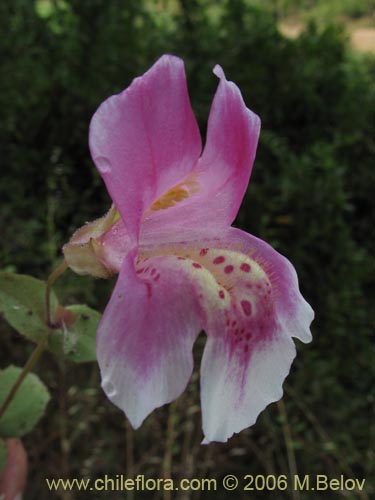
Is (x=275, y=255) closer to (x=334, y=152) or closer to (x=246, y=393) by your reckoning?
(x=246, y=393)

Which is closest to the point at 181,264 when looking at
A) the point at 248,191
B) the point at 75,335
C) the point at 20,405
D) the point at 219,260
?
the point at 219,260

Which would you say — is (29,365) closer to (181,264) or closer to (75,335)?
(75,335)

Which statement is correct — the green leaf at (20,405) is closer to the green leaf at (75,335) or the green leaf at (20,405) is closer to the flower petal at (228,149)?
the green leaf at (75,335)

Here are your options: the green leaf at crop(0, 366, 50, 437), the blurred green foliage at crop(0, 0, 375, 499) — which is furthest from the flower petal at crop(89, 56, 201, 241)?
the blurred green foliage at crop(0, 0, 375, 499)

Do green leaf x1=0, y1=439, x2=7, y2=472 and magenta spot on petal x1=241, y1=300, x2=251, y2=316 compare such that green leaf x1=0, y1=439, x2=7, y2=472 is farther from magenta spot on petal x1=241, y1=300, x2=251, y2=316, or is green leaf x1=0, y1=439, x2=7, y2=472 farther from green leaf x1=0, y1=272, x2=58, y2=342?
magenta spot on petal x1=241, y1=300, x2=251, y2=316

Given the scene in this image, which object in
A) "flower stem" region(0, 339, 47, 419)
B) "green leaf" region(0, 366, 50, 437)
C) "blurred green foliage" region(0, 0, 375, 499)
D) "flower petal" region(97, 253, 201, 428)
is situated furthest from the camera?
"blurred green foliage" region(0, 0, 375, 499)

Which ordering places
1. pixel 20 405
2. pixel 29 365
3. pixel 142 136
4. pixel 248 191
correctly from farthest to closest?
pixel 248 191
pixel 20 405
pixel 29 365
pixel 142 136

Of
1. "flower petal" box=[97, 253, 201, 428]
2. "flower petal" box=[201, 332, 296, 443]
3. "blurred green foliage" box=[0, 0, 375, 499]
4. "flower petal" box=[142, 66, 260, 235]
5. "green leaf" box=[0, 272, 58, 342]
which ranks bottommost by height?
"blurred green foliage" box=[0, 0, 375, 499]
